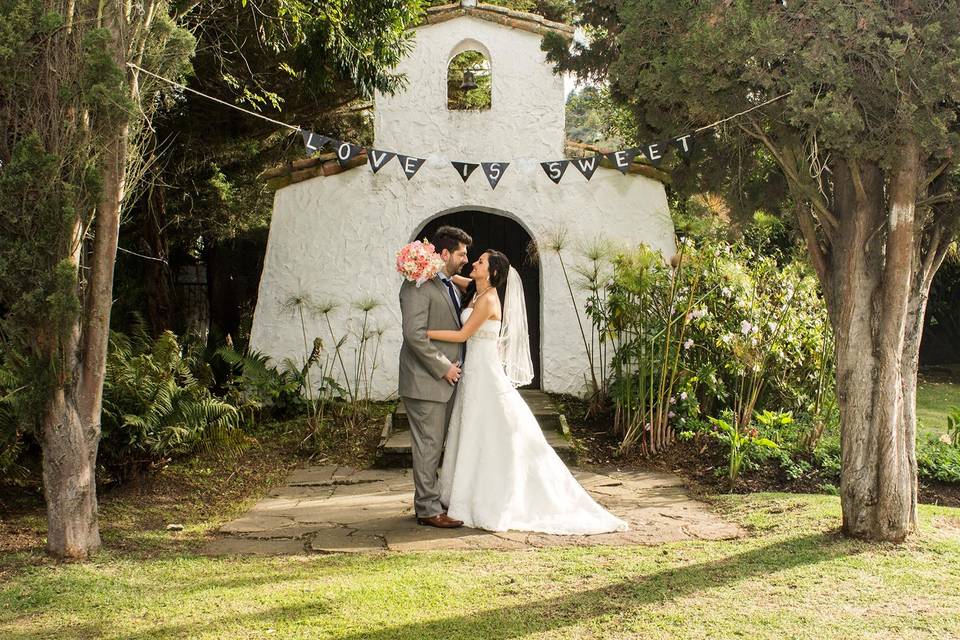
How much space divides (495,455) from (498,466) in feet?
0.26

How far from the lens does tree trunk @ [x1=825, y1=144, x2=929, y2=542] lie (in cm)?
507

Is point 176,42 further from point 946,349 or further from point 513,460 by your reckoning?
point 946,349

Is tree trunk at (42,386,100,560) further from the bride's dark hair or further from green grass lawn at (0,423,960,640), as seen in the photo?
the bride's dark hair

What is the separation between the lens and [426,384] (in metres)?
6.00

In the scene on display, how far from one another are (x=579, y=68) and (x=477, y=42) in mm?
3536

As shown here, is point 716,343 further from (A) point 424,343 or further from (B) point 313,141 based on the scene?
(B) point 313,141

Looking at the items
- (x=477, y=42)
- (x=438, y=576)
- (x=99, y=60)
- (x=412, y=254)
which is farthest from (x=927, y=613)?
(x=477, y=42)

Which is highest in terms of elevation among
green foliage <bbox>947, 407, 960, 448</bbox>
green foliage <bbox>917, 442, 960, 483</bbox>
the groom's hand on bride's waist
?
the groom's hand on bride's waist

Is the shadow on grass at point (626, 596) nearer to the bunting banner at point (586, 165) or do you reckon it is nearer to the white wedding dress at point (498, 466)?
the white wedding dress at point (498, 466)

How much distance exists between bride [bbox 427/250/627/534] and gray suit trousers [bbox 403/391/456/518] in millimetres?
155

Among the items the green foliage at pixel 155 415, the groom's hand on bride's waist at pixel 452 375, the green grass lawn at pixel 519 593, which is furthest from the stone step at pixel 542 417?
the green grass lawn at pixel 519 593

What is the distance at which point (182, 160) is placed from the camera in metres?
11.9

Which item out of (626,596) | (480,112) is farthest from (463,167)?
(626,596)

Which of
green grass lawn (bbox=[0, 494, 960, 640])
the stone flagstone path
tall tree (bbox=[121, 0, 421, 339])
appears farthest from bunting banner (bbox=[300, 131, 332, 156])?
green grass lawn (bbox=[0, 494, 960, 640])
